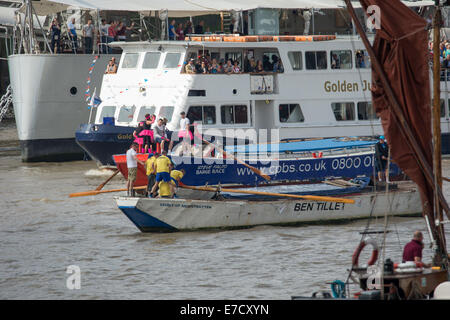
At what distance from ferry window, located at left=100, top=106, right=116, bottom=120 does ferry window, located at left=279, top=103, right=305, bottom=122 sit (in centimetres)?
663

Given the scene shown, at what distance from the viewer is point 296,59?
116ft

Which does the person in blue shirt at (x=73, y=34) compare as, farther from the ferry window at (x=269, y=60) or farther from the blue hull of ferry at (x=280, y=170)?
the blue hull of ferry at (x=280, y=170)

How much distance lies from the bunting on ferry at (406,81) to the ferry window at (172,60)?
1781 centimetres

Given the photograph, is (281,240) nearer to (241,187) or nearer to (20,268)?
(241,187)

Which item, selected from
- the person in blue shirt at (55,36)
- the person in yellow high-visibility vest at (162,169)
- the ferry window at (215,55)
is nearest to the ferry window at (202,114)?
the ferry window at (215,55)

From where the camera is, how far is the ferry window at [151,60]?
33.6 meters

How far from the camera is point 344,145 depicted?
27.0m

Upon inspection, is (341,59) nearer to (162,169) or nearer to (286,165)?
(286,165)

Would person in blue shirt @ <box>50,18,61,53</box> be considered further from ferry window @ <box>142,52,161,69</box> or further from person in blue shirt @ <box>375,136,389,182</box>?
person in blue shirt @ <box>375,136,389,182</box>

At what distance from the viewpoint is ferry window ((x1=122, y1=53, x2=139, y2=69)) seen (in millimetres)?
34128

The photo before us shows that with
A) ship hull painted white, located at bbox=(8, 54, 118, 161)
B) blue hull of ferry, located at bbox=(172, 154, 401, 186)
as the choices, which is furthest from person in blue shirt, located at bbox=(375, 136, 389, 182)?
ship hull painted white, located at bbox=(8, 54, 118, 161)

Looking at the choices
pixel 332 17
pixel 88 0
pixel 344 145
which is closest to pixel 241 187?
pixel 344 145

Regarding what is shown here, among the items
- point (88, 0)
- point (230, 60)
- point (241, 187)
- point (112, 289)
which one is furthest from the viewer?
point (88, 0)
